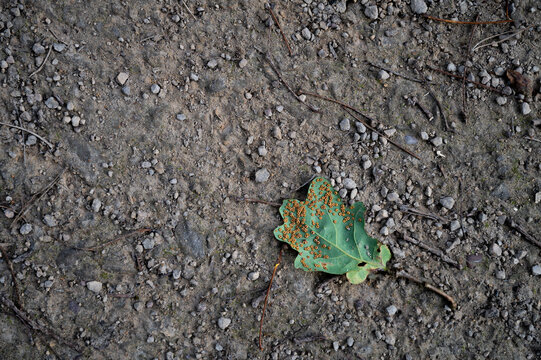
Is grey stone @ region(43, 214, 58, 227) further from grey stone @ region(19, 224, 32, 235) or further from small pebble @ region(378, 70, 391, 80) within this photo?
small pebble @ region(378, 70, 391, 80)

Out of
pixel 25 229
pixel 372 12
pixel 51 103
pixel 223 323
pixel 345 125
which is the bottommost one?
pixel 223 323

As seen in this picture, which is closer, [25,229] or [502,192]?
[25,229]

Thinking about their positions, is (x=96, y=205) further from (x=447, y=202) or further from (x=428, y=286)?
(x=447, y=202)

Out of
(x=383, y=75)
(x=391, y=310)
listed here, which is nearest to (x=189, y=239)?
(x=391, y=310)

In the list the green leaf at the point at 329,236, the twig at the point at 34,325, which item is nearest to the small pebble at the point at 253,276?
the green leaf at the point at 329,236

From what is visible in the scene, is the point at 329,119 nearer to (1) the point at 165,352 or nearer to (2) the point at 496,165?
(2) the point at 496,165

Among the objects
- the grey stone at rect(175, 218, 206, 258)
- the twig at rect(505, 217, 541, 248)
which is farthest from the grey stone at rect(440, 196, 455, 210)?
the grey stone at rect(175, 218, 206, 258)

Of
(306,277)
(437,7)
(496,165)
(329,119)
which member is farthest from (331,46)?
(306,277)
